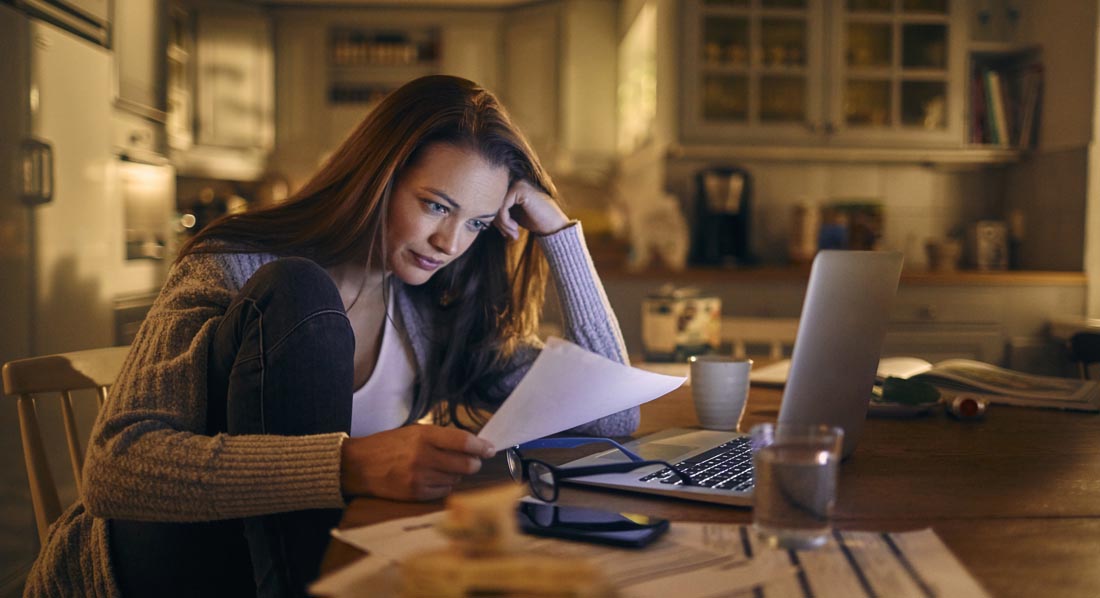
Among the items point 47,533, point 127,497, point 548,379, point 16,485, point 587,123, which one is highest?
point 587,123

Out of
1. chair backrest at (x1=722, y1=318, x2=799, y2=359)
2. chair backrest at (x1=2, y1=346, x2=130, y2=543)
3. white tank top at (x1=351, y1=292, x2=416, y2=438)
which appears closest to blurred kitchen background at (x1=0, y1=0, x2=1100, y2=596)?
chair backrest at (x1=722, y1=318, x2=799, y2=359)

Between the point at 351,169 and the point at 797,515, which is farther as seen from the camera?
the point at 351,169

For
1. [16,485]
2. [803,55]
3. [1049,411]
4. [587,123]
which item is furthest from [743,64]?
[16,485]

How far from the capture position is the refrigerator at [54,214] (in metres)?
2.29

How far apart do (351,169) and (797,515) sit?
86cm

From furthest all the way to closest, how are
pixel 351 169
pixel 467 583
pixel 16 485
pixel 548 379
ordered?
pixel 16 485 < pixel 351 169 < pixel 548 379 < pixel 467 583

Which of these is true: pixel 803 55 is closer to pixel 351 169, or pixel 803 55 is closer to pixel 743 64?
pixel 743 64

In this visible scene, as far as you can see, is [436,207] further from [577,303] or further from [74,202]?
[74,202]

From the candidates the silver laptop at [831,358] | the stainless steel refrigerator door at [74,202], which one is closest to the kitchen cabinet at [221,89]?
the stainless steel refrigerator door at [74,202]

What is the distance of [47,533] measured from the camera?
1.14m

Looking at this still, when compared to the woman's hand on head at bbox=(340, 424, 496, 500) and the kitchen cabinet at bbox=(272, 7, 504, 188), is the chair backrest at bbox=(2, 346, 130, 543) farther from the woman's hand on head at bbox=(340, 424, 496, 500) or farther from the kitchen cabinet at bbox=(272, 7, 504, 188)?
the kitchen cabinet at bbox=(272, 7, 504, 188)

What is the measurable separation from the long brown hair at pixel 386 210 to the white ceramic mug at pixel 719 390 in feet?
1.08

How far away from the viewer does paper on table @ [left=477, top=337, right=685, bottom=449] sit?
799 mm

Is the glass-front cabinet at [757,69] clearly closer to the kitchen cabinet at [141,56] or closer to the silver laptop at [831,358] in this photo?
the kitchen cabinet at [141,56]
